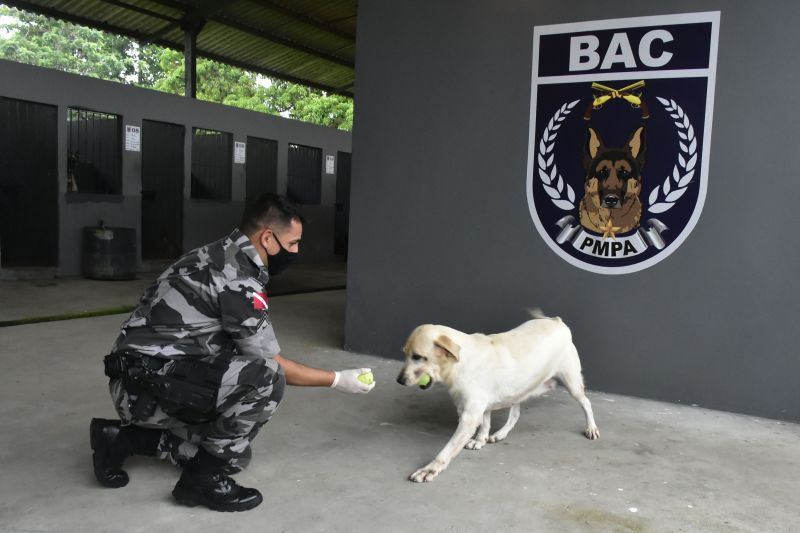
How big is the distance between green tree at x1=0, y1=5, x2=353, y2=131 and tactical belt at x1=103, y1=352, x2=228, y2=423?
19.6 meters

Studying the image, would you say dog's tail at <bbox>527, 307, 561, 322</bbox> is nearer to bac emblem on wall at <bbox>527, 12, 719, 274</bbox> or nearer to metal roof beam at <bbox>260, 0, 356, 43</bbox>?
bac emblem on wall at <bbox>527, 12, 719, 274</bbox>

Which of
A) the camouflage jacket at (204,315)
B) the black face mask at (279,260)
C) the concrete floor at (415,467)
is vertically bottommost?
A: the concrete floor at (415,467)

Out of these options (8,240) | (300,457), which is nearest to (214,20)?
(8,240)

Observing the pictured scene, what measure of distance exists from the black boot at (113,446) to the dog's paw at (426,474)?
41.3 inches

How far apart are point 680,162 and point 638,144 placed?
252mm

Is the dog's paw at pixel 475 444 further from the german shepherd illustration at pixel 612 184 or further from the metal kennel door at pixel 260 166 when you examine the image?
the metal kennel door at pixel 260 166

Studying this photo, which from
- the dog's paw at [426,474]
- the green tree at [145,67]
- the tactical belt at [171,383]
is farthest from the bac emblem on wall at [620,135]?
the green tree at [145,67]

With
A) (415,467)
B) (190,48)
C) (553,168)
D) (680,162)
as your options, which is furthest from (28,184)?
(680,162)

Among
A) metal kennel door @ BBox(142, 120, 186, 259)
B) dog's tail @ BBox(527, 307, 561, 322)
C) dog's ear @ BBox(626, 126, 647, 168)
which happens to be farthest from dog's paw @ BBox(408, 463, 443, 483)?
metal kennel door @ BBox(142, 120, 186, 259)

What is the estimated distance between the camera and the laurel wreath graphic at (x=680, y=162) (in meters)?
3.50

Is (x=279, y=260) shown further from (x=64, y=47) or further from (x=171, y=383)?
(x=64, y=47)

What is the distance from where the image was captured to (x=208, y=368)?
2158 mm

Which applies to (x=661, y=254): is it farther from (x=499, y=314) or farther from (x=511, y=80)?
(x=511, y=80)

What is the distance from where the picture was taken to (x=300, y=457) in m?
2.73
